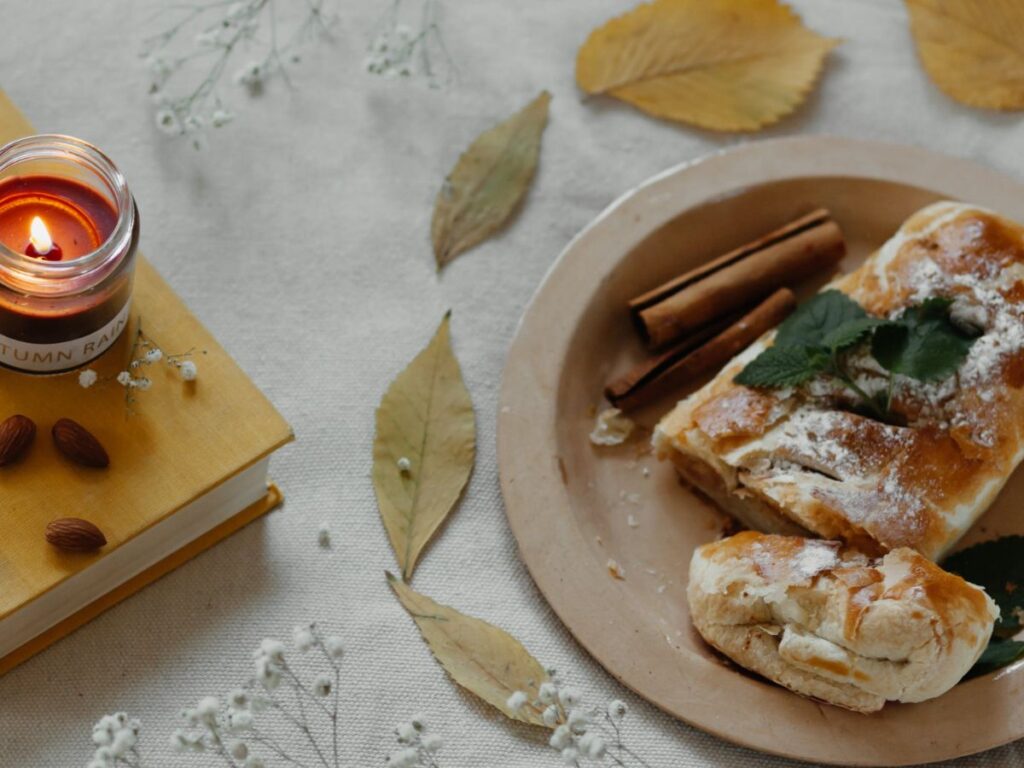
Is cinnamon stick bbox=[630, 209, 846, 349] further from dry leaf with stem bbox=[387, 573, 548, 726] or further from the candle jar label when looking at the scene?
the candle jar label

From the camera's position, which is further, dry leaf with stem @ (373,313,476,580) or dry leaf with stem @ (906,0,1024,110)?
dry leaf with stem @ (906,0,1024,110)

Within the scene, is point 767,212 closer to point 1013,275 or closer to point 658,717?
point 1013,275

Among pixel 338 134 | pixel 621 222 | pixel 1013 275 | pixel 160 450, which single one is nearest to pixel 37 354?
pixel 160 450

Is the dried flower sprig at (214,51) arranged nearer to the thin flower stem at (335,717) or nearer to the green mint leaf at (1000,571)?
the thin flower stem at (335,717)

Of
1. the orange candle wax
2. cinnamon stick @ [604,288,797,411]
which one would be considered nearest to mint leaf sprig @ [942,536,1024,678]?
cinnamon stick @ [604,288,797,411]

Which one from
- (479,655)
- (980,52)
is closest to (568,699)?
(479,655)

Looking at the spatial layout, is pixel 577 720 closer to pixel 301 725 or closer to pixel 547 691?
pixel 547 691
